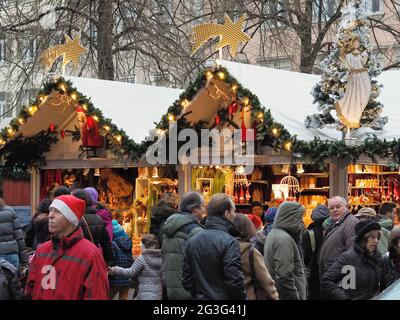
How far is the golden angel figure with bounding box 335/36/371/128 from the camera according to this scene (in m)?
13.8

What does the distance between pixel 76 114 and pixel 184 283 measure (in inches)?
400

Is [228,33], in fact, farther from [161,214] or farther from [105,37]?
[105,37]

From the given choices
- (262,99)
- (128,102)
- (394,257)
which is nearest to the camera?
(394,257)

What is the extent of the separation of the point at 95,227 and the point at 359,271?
10.3 ft

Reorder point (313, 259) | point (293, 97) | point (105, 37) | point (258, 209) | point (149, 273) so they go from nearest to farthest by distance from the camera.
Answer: point (149, 273), point (313, 259), point (258, 209), point (293, 97), point (105, 37)

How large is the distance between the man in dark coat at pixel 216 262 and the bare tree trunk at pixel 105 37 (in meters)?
15.2

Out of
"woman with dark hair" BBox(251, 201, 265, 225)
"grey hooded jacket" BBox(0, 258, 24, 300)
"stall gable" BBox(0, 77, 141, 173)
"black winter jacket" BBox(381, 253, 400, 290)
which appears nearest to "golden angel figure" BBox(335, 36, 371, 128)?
"woman with dark hair" BBox(251, 201, 265, 225)

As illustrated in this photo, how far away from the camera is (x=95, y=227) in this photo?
962cm

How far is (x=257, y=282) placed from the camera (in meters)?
7.18

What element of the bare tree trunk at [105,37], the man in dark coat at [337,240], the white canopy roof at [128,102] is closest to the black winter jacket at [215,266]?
the man in dark coat at [337,240]

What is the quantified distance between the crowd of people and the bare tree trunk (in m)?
11.5

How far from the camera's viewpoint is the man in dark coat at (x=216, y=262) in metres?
6.67

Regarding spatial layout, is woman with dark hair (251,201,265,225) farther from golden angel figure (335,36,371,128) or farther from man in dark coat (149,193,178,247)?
man in dark coat (149,193,178,247)

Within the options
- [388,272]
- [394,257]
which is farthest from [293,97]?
[388,272]
